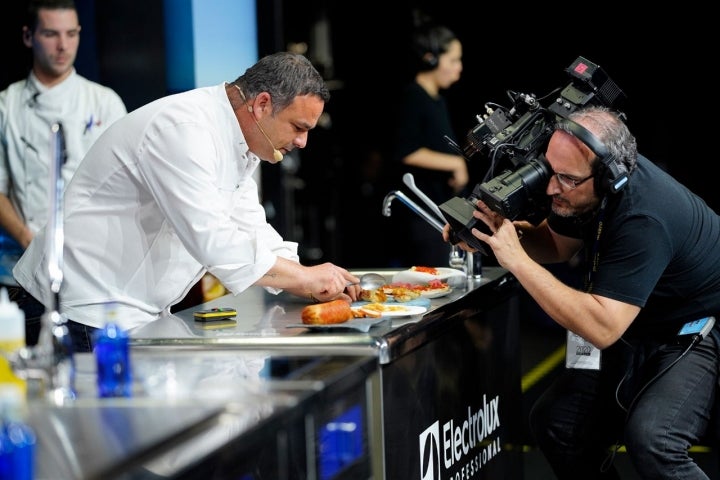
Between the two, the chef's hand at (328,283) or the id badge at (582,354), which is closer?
the chef's hand at (328,283)

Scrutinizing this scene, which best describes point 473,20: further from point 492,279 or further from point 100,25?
point 492,279

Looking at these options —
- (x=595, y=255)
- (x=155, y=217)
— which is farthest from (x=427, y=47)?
(x=155, y=217)

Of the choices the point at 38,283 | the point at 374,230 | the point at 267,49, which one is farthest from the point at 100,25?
the point at 374,230

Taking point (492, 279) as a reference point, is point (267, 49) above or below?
above

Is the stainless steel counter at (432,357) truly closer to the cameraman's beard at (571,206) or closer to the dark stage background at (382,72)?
the cameraman's beard at (571,206)

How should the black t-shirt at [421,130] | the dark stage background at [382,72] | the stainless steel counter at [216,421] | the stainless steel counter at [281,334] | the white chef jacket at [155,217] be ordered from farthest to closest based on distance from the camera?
1. the black t-shirt at [421,130]
2. the dark stage background at [382,72]
3. the white chef jacket at [155,217]
4. the stainless steel counter at [281,334]
5. the stainless steel counter at [216,421]

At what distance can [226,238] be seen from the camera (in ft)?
8.44

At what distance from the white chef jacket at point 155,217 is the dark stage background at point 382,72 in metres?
1.56

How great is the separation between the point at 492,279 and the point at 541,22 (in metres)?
3.86

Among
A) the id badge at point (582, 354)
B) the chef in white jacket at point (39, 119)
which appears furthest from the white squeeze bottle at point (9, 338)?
the chef in white jacket at point (39, 119)

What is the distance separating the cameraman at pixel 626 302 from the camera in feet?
8.68

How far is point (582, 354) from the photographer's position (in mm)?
3008

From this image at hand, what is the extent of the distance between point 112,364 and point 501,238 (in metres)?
1.26

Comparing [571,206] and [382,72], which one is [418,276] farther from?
[382,72]
